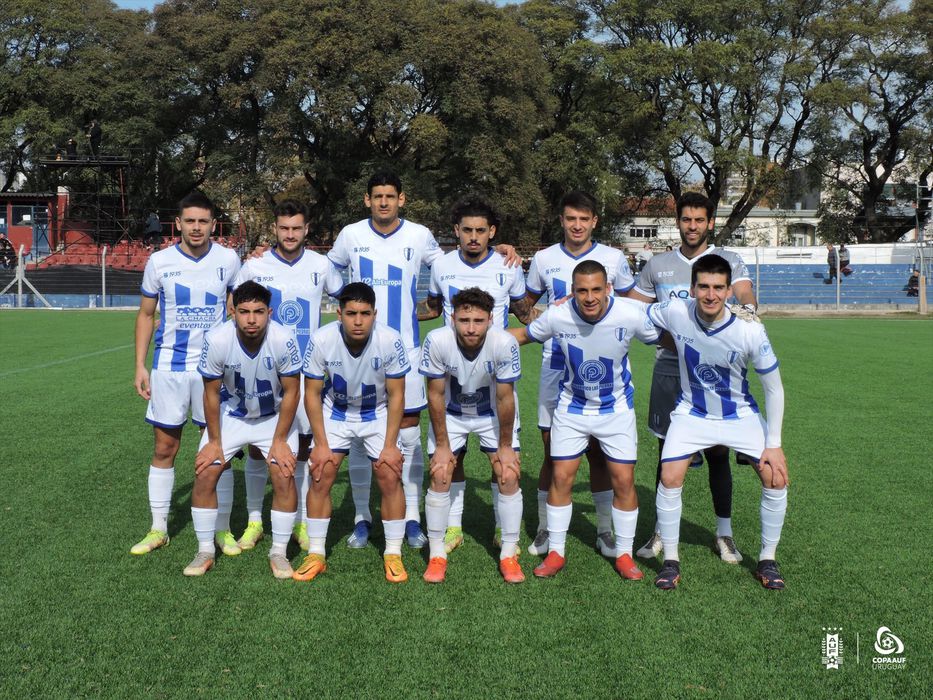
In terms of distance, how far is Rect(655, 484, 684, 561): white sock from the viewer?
4445 mm

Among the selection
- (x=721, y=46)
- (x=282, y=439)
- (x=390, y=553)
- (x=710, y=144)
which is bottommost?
(x=390, y=553)

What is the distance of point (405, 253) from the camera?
5348mm

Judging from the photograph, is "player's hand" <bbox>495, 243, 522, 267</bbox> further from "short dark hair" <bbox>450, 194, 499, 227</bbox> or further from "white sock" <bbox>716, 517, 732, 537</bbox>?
"white sock" <bbox>716, 517, 732, 537</bbox>

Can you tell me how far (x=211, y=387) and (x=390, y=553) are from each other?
137 centimetres

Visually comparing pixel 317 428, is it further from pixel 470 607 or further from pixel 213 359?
pixel 470 607

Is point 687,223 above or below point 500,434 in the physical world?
above

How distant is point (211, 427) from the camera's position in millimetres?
4652

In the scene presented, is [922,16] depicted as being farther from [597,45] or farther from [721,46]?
[597,45]

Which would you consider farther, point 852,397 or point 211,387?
point 852,397

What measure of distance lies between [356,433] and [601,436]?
55.2 inches

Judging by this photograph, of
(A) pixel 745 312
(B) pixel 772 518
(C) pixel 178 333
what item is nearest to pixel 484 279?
(A) pixel 745 312

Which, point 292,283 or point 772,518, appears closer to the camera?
point 772,518

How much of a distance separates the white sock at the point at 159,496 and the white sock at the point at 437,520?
65.4 inches

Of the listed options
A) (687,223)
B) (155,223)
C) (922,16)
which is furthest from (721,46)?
(687,223)
